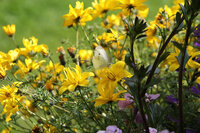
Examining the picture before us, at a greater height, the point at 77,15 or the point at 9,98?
the point at 77,15

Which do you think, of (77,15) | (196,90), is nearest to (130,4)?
(77,15)

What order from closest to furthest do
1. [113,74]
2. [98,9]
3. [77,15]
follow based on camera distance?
[113,74], [77,15], [98,9]

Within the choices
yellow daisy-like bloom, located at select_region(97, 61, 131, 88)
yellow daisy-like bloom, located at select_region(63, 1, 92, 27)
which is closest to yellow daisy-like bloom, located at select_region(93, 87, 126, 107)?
yellow daisy-like bloom, located at select_region(97, 61, 131, 88)

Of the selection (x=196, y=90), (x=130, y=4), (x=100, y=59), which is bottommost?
(x=196, y=90)

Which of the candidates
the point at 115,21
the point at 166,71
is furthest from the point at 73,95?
the point at 115,21

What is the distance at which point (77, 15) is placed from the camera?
2.38 ft

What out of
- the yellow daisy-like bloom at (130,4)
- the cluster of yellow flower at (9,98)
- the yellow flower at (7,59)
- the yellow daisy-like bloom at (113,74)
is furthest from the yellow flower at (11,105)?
the yellow daisy-like bloom at (130,4)

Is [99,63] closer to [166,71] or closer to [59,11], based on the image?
[166,71]

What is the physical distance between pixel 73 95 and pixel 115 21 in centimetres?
63

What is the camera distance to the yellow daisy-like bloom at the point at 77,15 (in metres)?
0.70

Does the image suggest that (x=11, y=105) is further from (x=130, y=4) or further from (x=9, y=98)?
(x=130, y=4)

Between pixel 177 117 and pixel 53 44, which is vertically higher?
pixel 53 44

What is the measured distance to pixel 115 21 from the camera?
117 cm

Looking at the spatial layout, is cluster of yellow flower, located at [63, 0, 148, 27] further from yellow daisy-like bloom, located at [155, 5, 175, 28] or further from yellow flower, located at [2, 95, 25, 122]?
yellow flower, located at [2, 95, 25, 122]
